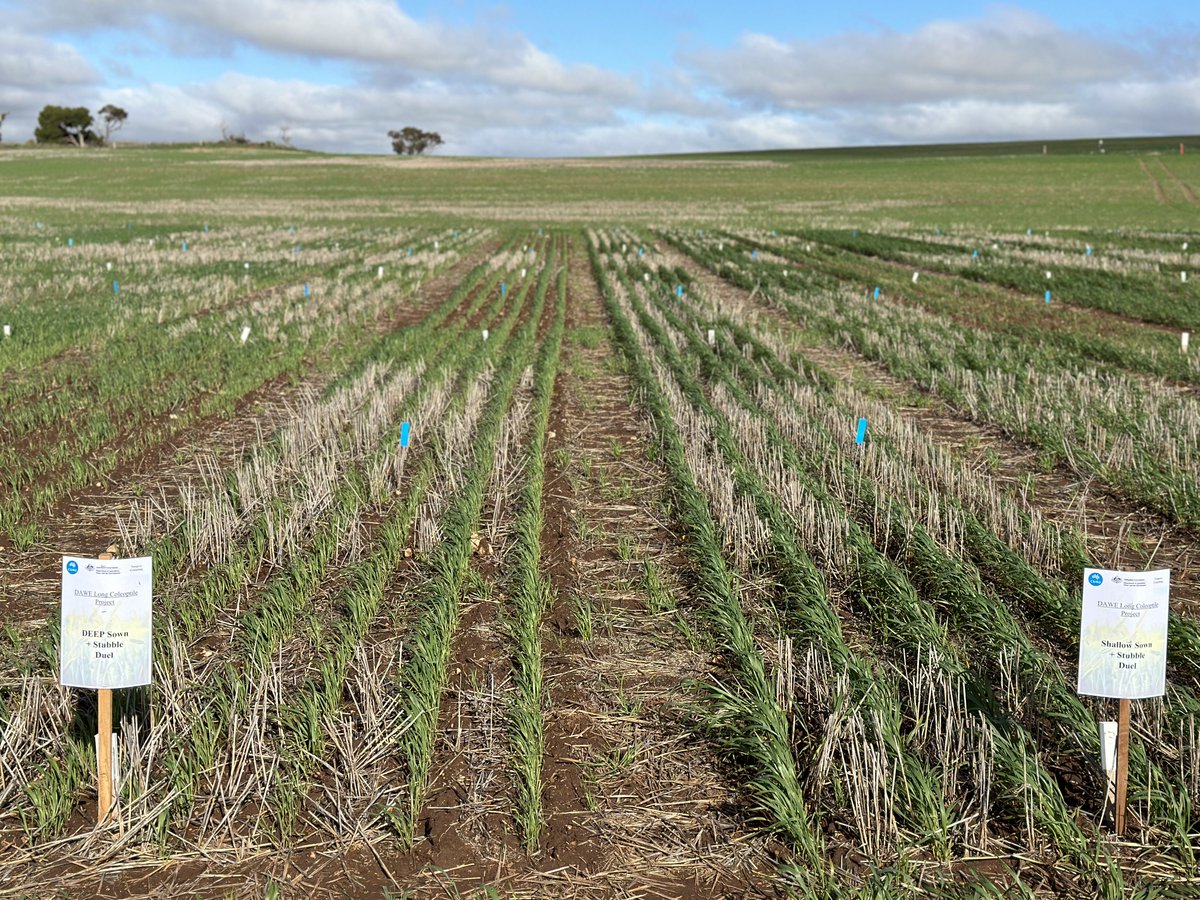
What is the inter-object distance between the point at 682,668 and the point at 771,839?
1.33m

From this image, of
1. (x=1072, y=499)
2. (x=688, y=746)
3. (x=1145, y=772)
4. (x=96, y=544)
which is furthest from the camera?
(x=1072, y=499)

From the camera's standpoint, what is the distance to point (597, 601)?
5.56 meters

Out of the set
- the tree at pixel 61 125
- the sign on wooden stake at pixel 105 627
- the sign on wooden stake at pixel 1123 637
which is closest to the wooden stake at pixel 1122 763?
the sign on wooden stake at pixel 1123 637

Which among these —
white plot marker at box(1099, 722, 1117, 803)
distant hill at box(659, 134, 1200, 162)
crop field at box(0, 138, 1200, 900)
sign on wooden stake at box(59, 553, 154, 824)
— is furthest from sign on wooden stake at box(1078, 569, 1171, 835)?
distant hill at box(659, 134, 1200, 162)

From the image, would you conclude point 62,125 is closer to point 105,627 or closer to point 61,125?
point 61,125

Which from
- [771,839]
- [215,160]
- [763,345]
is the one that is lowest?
[771,839]

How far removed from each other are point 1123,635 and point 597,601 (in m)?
2.90

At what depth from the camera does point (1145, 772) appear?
12.3 feet

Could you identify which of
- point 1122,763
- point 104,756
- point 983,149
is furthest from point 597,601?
point 983,149

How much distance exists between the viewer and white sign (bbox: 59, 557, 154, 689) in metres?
A: 3.41

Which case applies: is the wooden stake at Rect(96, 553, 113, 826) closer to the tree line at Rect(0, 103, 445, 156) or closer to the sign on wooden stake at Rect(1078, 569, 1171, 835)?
the sign on wooden stake at Rect(1078, 569, 1171, 835)

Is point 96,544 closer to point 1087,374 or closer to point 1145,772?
point 1145,772

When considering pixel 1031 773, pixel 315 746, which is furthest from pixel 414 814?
pixel 1031 773

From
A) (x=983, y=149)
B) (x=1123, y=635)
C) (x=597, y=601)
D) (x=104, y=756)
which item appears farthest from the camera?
(x=983, y=149)
